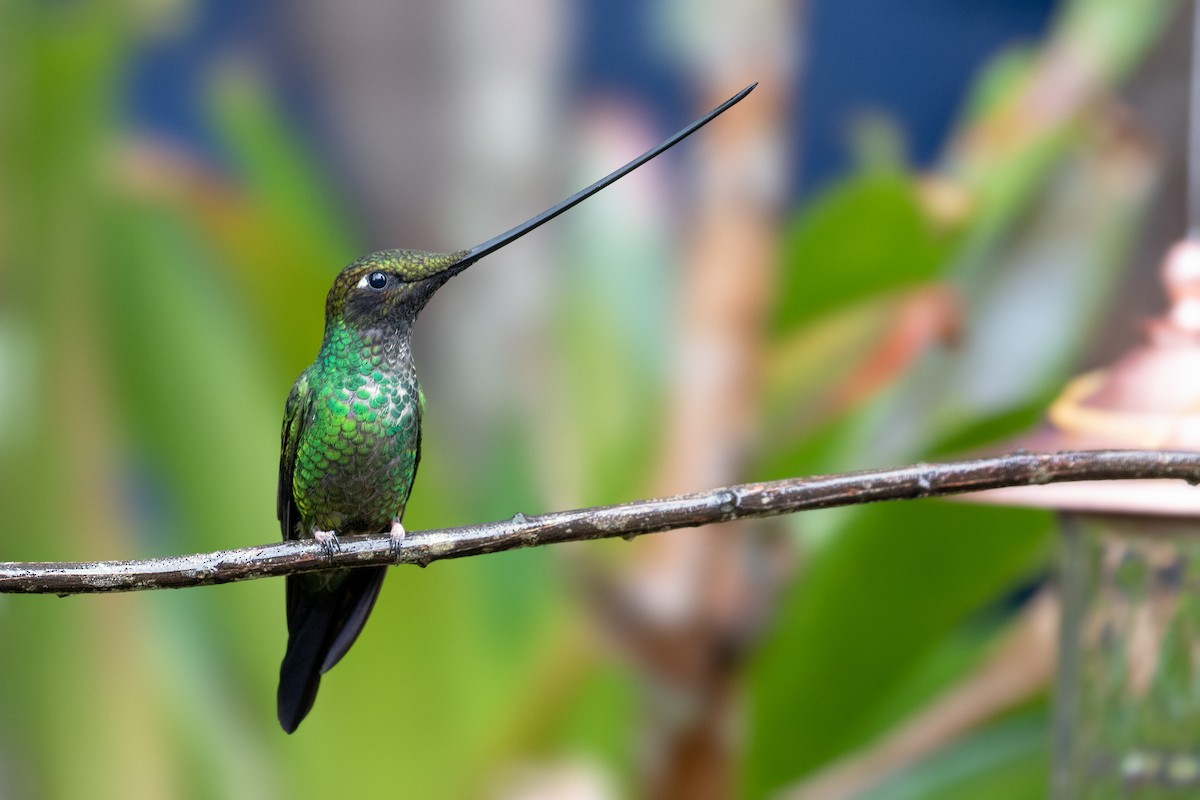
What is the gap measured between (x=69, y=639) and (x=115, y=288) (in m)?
0.43

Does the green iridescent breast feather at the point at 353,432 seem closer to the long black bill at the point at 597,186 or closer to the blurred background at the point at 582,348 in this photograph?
the long black bill at the point at 597,186

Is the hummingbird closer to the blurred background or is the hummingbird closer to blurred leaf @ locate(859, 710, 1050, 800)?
the blurred background

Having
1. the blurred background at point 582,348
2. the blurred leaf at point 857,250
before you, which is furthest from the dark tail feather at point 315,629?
the blurred leaf at point 857,250

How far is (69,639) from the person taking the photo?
1.41 m

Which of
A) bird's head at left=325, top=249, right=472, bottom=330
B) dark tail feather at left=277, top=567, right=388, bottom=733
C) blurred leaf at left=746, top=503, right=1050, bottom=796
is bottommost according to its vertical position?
dark tail feather at left=277, top=567, right=388, bottom=733

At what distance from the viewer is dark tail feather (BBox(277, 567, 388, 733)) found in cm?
51

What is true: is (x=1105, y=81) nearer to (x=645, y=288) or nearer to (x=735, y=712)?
(x=645, y=288)

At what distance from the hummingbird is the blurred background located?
0.67 metres

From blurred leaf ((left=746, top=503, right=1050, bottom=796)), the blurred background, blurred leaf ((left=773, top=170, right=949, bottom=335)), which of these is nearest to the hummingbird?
the blurred background

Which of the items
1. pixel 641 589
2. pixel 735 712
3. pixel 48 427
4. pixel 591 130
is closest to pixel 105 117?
pixel 48 427

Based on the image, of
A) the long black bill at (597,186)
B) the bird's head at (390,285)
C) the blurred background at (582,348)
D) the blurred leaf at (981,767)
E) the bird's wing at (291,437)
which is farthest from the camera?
the blurred leaf at (981,767)

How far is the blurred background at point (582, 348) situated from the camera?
1.38 metres

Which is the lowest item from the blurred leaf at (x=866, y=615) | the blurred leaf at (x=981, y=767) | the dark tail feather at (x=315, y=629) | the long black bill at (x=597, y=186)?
the dark tail feather at (x=315, y=629)

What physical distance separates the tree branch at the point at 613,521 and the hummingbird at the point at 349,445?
0.06 ft
